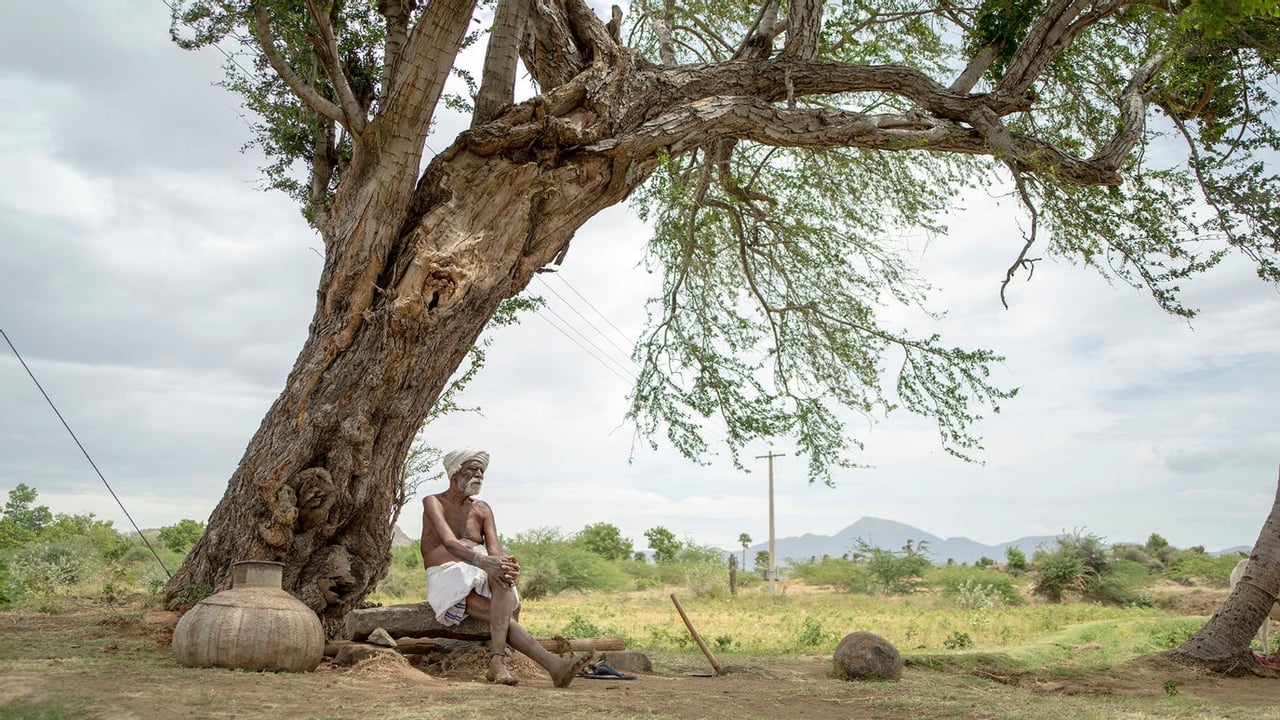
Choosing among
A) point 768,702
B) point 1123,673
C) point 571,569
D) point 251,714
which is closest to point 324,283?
point 251,714

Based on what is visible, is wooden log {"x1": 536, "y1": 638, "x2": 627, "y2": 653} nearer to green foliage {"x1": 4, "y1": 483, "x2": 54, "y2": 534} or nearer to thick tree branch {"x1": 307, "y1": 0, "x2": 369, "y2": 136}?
thick tree branch {"x1": 307, "y1": 0, "x2": 369, "y2": 136}

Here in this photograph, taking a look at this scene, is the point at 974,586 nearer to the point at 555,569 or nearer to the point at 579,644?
the point at 555,569

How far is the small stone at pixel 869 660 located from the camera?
22.7ft

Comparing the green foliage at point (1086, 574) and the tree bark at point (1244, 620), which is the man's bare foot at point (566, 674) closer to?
the tree bark at point (1244, 620)

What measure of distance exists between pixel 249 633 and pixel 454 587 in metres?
1.26

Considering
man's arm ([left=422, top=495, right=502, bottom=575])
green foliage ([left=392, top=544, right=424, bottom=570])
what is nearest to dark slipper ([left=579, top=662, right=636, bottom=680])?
man's arm ([left=422, top=495, right=502, bottom=575])

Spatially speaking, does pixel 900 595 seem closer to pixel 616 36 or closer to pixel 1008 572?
pixel 1008 572

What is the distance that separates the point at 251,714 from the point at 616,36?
6.14 metres

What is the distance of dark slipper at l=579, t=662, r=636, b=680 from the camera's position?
6.26 meters

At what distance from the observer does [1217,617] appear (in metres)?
8.87

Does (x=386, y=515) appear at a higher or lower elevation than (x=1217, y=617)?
higher

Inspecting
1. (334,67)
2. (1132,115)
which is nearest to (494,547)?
(334,67)

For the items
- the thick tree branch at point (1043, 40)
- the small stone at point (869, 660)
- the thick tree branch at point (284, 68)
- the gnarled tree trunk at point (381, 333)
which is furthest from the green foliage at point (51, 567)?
the thick tree branch at point (1043, 40)

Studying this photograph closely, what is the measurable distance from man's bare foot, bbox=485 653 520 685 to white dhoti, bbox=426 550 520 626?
0.40 m
